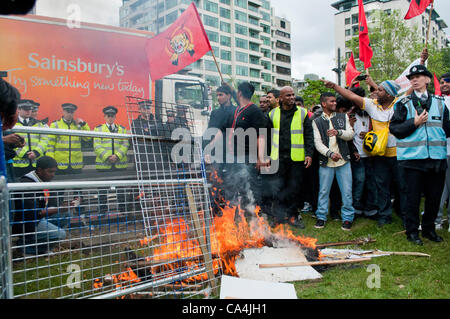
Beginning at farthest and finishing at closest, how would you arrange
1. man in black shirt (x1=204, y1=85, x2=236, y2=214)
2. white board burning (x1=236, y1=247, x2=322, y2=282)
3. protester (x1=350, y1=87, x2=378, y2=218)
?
protester (x1=350, y1=87, x2=378, y2=218) → man in black shirt (x1=204, y1=85, x2=236, y2=214) → white board burning (x1=236, y1=247, x2=322, y2=282)

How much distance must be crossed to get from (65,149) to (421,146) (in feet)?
18.5

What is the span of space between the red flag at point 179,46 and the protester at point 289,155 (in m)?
1.83

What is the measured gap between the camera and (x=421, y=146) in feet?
13.5

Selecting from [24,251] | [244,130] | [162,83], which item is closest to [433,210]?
[244,130]

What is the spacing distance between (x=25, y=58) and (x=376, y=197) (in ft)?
22.9

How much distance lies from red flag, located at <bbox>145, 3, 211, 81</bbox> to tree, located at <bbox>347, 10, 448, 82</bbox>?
28.8m

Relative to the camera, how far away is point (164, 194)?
291 centimetres

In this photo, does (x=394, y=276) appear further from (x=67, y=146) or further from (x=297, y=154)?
(x=67, y=146)

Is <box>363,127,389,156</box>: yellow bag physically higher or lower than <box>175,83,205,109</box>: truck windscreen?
lower

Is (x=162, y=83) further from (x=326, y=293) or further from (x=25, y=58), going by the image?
(x=326, y=293)

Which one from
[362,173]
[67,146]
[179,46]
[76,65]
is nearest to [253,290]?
[362,173]

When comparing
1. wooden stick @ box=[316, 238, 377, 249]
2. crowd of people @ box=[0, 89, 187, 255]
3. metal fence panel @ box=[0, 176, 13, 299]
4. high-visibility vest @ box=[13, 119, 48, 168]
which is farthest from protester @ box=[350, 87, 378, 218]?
high-visibility vest @ box=[13, 119, 48, 168]

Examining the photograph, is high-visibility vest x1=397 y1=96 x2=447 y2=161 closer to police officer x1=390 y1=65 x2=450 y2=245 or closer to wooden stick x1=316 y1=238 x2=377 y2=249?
police officer x1=390 y1=65 x2=450 y2=245

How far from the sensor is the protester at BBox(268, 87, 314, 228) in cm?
527
